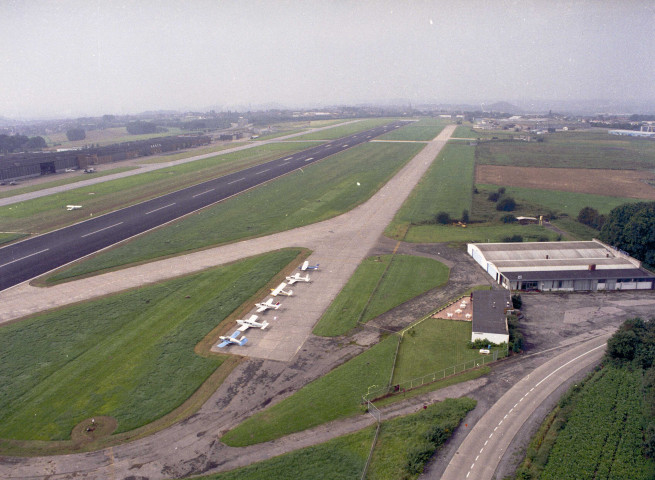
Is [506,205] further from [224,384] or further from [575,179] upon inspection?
[224,384]

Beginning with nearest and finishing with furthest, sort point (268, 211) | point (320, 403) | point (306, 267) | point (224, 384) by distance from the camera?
point (320, 403)
point (224, 384)
point (306, 267)
point (268, 211)

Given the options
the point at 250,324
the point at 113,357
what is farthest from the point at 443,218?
the point at 113,357

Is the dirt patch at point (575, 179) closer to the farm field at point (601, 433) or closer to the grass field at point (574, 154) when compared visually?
the grass field at point (574, 154)

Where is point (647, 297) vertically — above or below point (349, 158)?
below

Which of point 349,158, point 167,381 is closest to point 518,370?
point 167,381

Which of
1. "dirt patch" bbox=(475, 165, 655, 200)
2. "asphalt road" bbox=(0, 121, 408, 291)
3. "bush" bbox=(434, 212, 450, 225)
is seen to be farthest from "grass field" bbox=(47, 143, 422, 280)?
"dirt patch" bbox=(475, 165, 655, 200)

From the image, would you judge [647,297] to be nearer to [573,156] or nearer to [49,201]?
[49,201]

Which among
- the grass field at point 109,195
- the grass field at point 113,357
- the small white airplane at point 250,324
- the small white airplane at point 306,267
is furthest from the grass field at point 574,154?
the grass field at point 113,357
